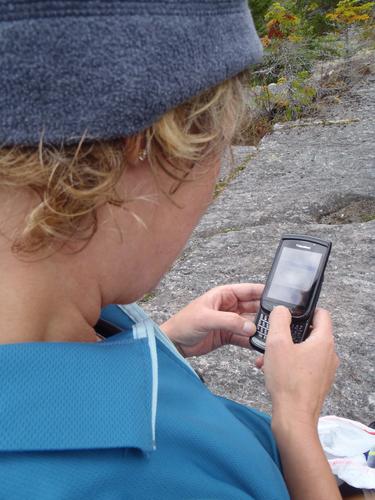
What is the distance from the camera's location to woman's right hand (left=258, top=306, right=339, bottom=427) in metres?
1.33

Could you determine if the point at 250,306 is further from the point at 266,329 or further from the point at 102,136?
the point at 102,136

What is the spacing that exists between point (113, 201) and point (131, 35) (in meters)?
0.25

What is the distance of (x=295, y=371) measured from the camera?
4.47 feet

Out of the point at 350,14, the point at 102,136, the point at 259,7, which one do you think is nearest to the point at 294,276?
the point at 102,136

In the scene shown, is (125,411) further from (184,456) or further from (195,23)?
(195,23)

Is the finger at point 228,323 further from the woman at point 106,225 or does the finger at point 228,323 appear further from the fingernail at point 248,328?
the woman at point 106,225

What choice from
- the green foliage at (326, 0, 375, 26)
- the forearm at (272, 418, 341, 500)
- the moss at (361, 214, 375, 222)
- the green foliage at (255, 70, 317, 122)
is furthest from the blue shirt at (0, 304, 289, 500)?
the green foliage at (326, 0, 375, 26)

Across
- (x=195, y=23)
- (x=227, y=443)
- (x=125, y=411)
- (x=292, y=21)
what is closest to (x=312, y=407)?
(x=227, y=443)

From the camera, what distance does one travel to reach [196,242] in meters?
2.75

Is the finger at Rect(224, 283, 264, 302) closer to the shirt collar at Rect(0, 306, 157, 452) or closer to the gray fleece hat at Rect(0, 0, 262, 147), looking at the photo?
the shirt collar at Rect(0, 306, 157, 452)

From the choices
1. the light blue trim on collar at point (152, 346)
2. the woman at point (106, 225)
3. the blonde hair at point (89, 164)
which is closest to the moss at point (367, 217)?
the light blue trim on collar at point (152, 346)

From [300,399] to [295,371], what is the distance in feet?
0.21

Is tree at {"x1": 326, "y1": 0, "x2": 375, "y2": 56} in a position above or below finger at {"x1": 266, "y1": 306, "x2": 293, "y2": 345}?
above

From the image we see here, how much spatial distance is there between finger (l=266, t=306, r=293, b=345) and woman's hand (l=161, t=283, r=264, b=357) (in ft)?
0.47
